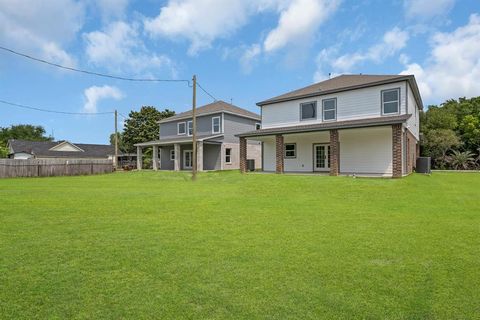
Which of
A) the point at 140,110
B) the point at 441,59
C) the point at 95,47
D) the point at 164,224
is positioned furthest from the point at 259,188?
the point at 140,110

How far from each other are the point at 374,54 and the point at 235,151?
16.2 metres

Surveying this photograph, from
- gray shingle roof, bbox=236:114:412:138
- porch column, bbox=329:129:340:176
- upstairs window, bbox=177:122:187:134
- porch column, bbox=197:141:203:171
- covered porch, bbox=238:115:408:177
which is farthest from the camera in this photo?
upstairs window, bbox=177:122:187:134

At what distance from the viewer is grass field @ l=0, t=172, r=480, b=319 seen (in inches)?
117

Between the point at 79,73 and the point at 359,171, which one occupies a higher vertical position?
the point at 79,73

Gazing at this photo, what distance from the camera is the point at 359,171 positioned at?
62.7ft

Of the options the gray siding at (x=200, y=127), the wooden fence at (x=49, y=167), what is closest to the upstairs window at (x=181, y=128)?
the gray siding at (x=200, y=127)

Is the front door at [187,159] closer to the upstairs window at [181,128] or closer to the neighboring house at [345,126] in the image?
the upstairs window at [181,128]

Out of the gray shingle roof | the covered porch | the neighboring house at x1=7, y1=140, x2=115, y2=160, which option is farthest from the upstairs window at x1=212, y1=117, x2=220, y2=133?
the neighboring house at x1=7, y1=140, x2=115, y2=160

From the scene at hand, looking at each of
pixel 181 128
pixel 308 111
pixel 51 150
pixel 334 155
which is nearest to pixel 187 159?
pixel 181 128

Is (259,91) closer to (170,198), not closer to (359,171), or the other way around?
(359,171)

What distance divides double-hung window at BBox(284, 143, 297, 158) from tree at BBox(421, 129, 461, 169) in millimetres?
13972

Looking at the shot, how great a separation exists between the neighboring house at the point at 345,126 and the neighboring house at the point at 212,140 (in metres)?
5.66

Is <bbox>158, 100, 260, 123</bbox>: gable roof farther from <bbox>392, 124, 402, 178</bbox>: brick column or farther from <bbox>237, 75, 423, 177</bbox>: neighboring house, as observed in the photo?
<bbox>392, 124, 402, 178</bbox>: brick column

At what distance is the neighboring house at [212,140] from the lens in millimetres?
28500
